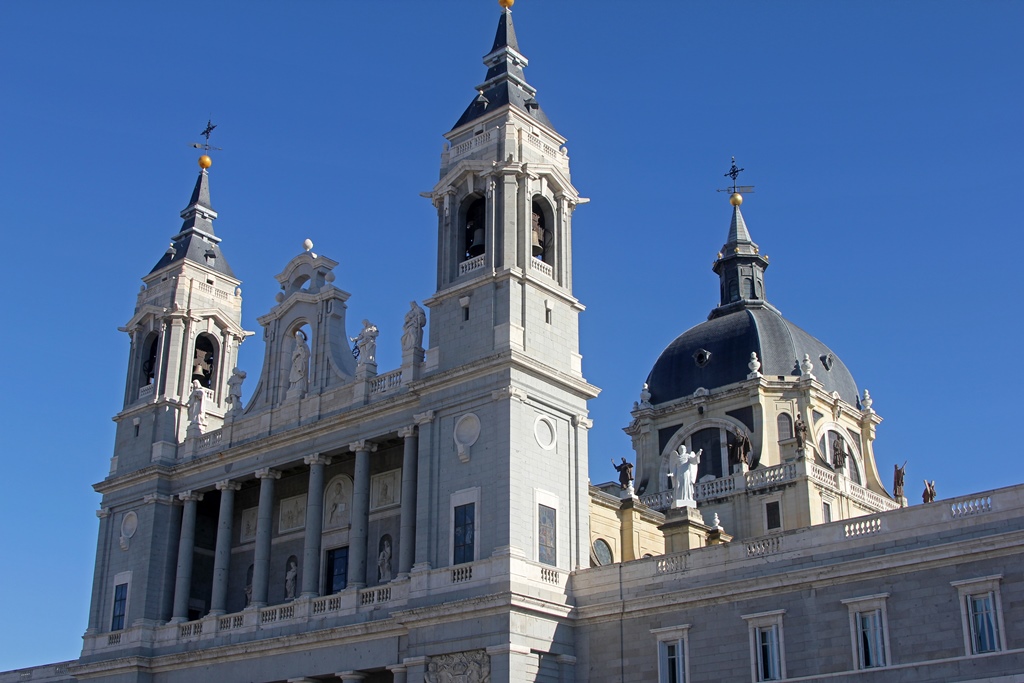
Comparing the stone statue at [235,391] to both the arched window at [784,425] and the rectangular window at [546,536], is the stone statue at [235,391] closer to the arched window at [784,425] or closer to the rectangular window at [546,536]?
the rectangular window at [546,536]

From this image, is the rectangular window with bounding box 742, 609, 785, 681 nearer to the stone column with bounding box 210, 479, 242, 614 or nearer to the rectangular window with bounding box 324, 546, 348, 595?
the rectangular window with bounding box 324, 546, 348, 595

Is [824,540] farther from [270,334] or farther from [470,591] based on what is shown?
[270,334]

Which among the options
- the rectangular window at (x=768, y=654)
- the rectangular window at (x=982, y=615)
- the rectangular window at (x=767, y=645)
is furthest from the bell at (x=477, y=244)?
the rectangular window at (x=982, y=615)

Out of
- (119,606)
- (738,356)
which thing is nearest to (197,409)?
(119,606)

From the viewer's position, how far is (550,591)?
37.5 metres

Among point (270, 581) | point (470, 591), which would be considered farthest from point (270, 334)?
point (470, 591)

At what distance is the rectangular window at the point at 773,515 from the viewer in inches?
2351

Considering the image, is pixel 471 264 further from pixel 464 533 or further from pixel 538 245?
pixel 464 533

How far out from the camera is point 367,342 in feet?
147

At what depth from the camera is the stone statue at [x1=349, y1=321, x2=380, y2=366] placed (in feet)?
145

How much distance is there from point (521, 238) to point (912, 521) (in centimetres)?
1588

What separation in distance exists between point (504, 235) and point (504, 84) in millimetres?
6585

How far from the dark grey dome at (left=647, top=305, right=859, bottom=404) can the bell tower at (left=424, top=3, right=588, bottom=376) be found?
2716cm

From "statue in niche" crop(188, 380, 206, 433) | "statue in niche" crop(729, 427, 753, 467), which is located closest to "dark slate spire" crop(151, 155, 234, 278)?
"statue in niche" crop(188, 380, 206, 433)
